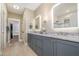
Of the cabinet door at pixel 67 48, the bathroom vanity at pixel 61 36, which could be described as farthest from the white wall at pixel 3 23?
the cabinet door at pixel 67 48

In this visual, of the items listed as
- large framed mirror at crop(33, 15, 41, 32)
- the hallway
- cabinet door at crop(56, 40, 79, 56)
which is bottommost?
the hallway

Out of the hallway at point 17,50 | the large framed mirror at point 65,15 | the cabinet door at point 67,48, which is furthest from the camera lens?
the hallway at point 17,50

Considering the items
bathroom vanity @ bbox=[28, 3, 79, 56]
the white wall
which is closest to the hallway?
the white wall

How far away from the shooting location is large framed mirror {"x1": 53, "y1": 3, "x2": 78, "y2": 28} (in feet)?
4.99

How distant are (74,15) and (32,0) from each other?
2.40 feet

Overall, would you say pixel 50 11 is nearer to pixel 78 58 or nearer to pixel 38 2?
pixel 38 2

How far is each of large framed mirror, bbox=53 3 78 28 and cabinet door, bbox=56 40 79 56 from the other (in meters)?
0.39

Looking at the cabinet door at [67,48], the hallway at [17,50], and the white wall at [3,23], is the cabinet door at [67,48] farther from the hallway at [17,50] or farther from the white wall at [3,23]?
the white wall at [3,23]

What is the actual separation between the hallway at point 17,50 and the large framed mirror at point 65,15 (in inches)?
29.2

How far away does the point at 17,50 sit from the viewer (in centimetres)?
181

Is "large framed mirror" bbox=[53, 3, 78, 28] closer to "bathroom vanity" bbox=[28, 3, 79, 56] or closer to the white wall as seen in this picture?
"bathroom vanity" bbox=[28, 3, 79, 56]

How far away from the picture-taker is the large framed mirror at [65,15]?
4.99 feet

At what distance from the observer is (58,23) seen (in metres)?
1.93

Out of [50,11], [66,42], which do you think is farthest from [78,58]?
[50,11]
